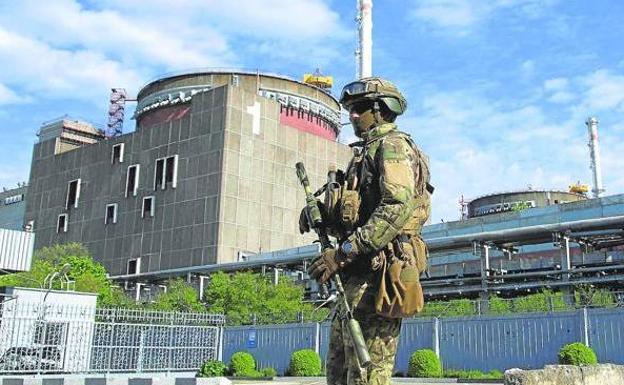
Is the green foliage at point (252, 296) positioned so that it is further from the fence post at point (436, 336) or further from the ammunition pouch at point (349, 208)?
the ammunition pouch at point (349, 208)

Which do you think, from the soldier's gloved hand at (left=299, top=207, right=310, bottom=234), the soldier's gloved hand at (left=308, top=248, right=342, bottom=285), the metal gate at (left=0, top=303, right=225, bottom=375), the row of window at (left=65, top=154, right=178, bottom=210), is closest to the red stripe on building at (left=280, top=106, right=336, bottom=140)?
the row of window at (left=65, top=154, right=178, bottom=210)

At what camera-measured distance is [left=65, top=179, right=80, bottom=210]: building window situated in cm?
6775

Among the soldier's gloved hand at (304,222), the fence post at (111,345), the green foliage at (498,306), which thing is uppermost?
the green foliage at (498,306)

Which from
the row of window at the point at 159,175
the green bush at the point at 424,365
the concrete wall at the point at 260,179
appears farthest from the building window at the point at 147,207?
the green bush at the point at 424,365

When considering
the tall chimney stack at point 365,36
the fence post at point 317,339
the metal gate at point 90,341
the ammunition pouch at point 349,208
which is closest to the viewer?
the ammunition pouch at point 349,208

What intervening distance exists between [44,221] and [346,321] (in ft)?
237

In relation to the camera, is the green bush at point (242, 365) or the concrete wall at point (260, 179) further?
the concrete wall at point (260, 179)

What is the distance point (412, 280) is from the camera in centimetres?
416

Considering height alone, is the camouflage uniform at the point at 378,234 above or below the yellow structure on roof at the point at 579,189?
below

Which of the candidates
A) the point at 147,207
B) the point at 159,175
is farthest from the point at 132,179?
the point at 147,207

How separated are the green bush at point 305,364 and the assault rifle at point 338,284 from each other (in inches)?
751

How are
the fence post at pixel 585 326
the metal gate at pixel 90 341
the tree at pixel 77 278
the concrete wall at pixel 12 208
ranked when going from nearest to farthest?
the metal gate at pixel 90 341
the fence post at pixel 585 326
the tree at pixel 77 278
the concrete wall at pixel 12 208

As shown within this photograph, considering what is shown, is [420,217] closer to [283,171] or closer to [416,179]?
[416,179]

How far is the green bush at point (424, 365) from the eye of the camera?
21.1 meters
